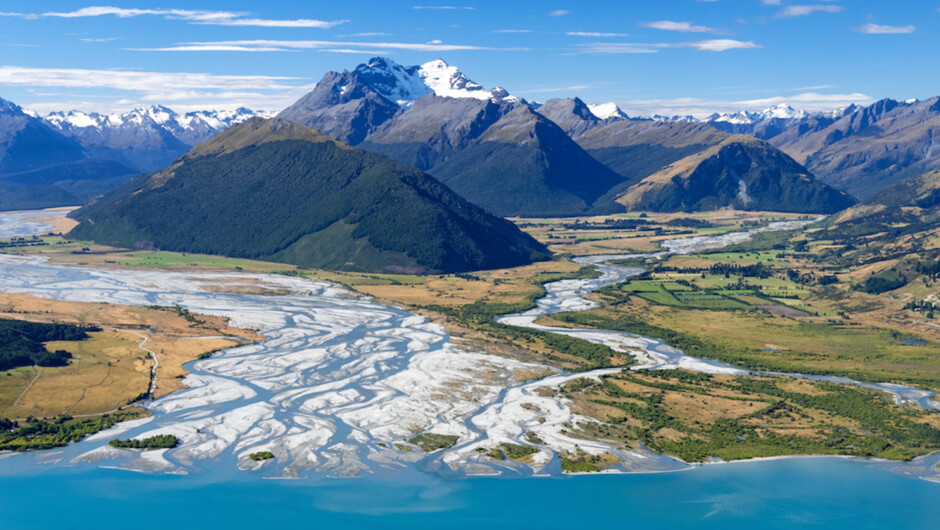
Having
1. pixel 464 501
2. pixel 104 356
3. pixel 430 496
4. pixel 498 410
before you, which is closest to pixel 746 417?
pixel 498 410

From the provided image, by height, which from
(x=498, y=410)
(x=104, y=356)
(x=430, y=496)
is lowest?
(x=430, y=496)

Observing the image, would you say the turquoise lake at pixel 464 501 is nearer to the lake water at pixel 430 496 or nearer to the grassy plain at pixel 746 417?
the lake water at pixel 430 496

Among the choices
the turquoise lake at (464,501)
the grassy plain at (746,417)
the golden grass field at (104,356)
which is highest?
the golden grass field at (104,356)

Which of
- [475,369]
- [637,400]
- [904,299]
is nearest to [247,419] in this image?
[475,369]

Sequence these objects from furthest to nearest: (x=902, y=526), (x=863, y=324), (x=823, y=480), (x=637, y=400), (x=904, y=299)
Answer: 1. (x=904, y=299)
2. (x=863, y=324)
3. (x=637, y=400)
4. (x=823, y=480)
5. (x=902, y=526)

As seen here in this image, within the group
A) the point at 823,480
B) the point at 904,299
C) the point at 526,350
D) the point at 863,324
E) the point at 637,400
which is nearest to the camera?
the point at 823,480

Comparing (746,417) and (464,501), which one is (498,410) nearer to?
(464,501)

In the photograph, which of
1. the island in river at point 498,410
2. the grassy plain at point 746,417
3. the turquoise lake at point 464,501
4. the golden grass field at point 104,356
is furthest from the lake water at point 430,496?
the golden grass field at point 104,356

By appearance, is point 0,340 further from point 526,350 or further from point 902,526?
point 902,526
